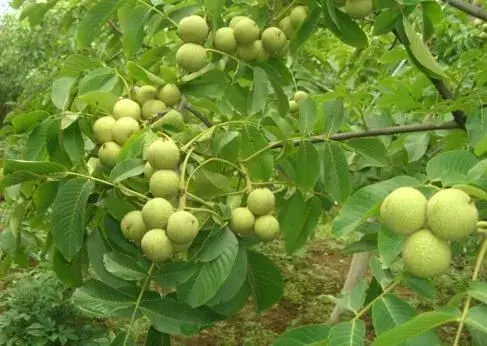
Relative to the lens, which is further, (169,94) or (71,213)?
(169,94)

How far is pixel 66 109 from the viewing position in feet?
5.02

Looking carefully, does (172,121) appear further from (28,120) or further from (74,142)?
(28,120)

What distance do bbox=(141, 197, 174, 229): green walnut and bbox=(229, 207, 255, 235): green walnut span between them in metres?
0.18

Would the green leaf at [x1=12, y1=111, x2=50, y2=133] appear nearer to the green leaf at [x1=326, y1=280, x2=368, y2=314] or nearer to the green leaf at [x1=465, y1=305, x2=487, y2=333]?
the green leaf at [x1=326, y1=280, x2=368, y2=314]

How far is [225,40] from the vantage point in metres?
1.49

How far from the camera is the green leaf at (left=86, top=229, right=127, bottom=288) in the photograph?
1.32 m

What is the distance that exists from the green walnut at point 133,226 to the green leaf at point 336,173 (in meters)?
0.48

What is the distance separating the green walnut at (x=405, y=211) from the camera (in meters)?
0.82

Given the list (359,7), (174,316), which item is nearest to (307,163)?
(359,7)

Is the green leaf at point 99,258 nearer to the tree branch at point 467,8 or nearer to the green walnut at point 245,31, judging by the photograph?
the green walnut at point 245,31

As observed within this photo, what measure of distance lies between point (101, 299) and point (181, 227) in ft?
0.79

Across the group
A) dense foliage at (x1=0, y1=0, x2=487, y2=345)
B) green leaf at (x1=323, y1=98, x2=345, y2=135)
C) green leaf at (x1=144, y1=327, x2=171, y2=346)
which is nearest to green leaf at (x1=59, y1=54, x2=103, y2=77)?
dense foliage at (x1=0, y1=0, x2=487, y2=345)

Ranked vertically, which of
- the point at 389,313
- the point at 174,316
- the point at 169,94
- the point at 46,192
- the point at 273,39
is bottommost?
the point at 174,316

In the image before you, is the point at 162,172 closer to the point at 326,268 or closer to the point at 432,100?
the point at 432,100
